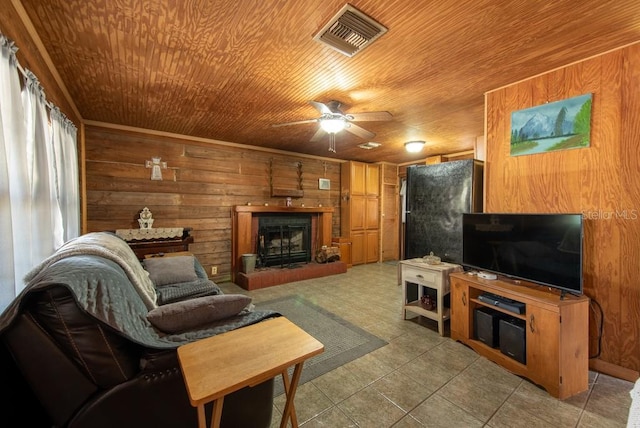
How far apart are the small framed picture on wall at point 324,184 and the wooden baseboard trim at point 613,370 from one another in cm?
466

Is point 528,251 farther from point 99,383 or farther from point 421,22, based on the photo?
point 99,383

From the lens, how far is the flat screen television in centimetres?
190

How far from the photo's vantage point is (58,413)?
3.36ft

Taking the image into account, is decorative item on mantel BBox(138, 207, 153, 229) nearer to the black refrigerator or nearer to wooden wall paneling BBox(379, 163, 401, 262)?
the black refrigerator

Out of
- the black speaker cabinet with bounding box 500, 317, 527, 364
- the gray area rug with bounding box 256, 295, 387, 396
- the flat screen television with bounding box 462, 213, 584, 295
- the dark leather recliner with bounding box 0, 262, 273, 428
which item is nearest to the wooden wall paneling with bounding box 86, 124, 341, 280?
the gray area rug with bounding box 256, 295, 387, 396

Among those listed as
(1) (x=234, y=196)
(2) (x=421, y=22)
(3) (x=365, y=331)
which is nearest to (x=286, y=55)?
(2) (x=421, y=22)

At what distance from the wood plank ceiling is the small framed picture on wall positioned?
8.52ft

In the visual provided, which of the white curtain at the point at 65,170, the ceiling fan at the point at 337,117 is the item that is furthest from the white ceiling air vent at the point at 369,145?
the white curtain at the point at 65,170

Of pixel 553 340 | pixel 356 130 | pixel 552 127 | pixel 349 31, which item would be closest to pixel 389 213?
pixel 356 130

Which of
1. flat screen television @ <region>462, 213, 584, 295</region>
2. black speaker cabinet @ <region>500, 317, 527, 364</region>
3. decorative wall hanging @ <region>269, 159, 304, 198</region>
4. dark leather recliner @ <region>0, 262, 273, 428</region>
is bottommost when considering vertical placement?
black speaker cabinet @ <region>500, 317, 527, 364</region>

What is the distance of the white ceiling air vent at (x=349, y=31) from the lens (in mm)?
1601

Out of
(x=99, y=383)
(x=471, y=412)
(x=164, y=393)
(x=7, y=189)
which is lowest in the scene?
(x=471, y=412)

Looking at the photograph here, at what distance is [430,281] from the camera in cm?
275

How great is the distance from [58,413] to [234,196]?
3.89 m
